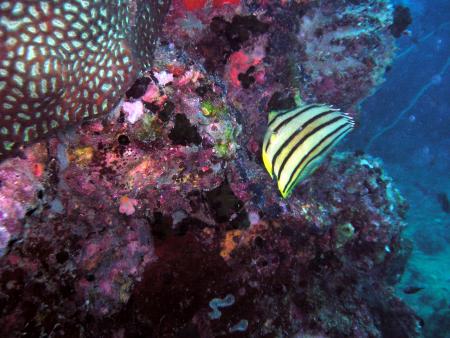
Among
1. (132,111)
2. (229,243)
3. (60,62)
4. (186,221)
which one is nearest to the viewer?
(60,62)

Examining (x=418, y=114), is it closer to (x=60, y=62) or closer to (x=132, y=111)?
(x=132, y=111)

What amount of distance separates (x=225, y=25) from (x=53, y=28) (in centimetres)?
229

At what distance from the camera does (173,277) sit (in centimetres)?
310

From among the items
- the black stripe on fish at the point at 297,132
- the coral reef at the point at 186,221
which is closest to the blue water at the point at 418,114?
the coral reef at the point at 186,221

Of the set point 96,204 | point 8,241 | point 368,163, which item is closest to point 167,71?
point 96,204

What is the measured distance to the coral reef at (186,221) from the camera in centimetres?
259

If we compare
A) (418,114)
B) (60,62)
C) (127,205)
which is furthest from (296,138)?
(418,114)

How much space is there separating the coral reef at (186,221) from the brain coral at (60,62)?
21 cm

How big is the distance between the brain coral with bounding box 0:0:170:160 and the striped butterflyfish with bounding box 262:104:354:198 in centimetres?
130

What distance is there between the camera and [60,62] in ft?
7.26

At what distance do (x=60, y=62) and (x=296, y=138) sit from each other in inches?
73.7

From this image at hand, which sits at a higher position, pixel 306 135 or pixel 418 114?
pixel 418 114

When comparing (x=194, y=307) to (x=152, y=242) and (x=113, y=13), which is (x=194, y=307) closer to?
(x=152, y=242)

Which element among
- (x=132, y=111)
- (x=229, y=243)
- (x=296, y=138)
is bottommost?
(x=229, y=243)
